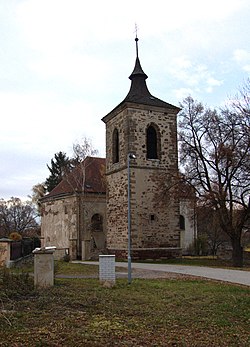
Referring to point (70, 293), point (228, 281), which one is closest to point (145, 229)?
point (228, 281)

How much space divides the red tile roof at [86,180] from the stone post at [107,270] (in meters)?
20.5

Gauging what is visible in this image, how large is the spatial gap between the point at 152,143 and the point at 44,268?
1867 cm

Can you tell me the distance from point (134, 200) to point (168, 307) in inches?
719

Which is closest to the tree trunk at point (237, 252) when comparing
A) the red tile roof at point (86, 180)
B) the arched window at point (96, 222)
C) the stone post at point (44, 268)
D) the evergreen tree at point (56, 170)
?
the arched window at point (96, 222)

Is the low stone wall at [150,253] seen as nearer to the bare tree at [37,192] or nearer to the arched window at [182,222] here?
the arched window at [182,222]

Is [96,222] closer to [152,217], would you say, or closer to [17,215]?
[152,217]

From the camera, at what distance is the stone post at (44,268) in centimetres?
1152

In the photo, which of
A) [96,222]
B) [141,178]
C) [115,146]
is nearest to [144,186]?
[141,178]

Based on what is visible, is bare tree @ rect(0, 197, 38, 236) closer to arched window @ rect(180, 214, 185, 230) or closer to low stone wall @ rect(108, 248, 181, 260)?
arched window @ rect(180, 214, 185, 230)

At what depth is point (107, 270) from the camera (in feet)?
42.9

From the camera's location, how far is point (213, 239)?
48.3 m

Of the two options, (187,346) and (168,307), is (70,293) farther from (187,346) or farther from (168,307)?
(187,346)

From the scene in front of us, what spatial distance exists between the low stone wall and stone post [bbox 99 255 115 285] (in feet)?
44.1

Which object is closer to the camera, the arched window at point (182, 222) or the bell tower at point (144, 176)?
the bell tower at point (144, 176)
